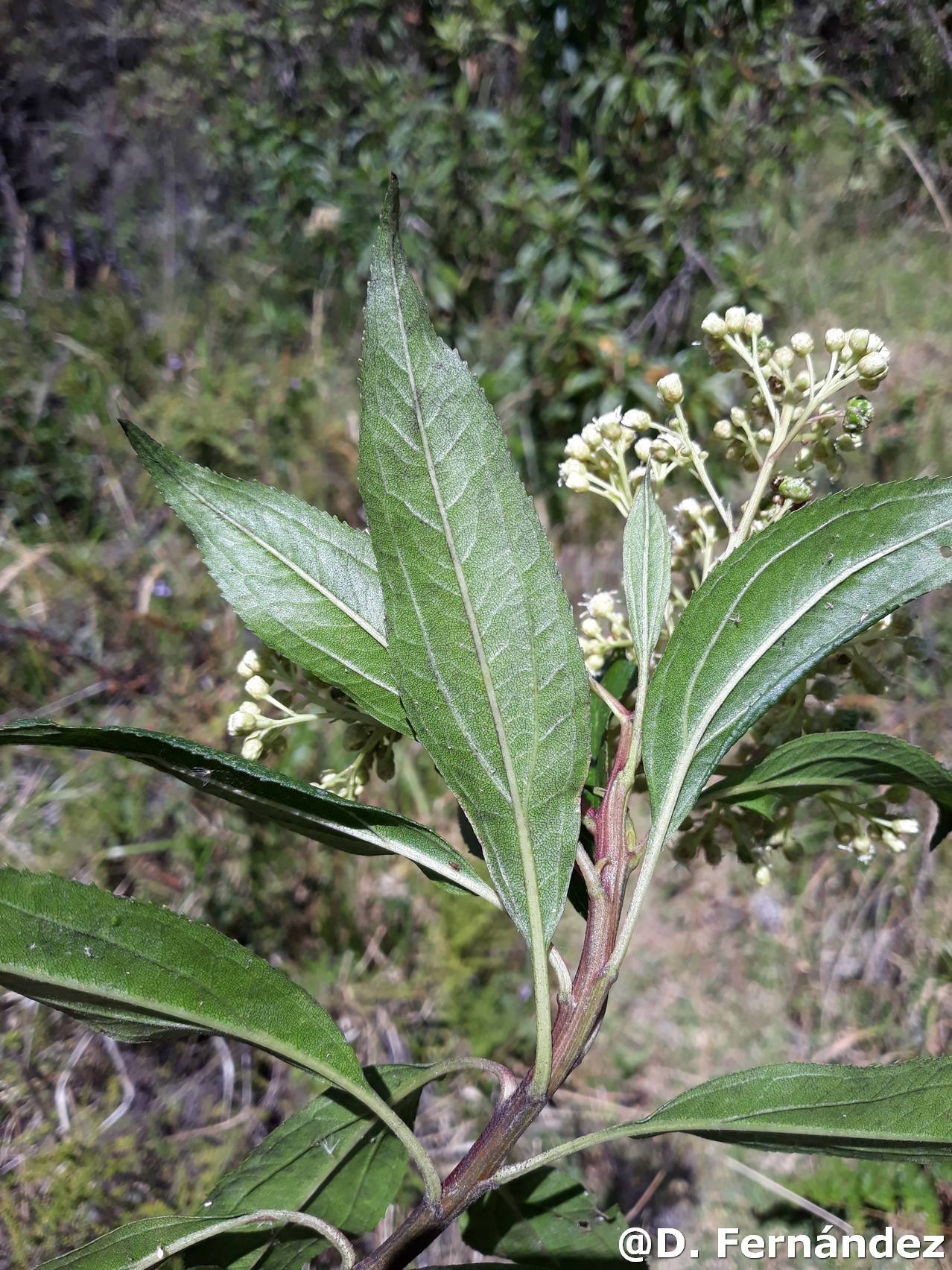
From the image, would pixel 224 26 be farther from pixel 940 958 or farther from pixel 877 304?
pixel 940 958

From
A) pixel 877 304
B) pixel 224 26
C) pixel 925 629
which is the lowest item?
pixel 925 629

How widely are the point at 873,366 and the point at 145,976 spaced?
2.30ft

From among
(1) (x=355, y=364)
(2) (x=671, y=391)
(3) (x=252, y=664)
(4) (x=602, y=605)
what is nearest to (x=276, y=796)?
(3) (x=252, y=664)

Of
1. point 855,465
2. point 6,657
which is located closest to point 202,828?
point 6,657

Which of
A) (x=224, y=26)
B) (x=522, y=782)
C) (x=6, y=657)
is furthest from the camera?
(x=224, y=26)

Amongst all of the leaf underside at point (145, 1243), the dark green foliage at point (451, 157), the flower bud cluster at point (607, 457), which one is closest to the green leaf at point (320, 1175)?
the leaf underside at point (145, 1243)

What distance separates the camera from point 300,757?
223cm

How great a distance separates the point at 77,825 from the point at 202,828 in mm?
305

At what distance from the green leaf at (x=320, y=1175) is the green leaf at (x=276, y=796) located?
208 mm

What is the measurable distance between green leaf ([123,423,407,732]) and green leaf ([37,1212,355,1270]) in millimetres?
387

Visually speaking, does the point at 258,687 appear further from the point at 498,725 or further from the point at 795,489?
the point at 795,489

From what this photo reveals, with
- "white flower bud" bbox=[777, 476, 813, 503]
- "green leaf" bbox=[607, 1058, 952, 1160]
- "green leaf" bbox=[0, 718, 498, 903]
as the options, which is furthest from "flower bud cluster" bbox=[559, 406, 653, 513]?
"green leaf" bbox=[607, 1058, 952, 1160]

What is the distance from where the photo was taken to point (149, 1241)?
60 centimetres

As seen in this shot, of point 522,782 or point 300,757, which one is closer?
point 522,782
